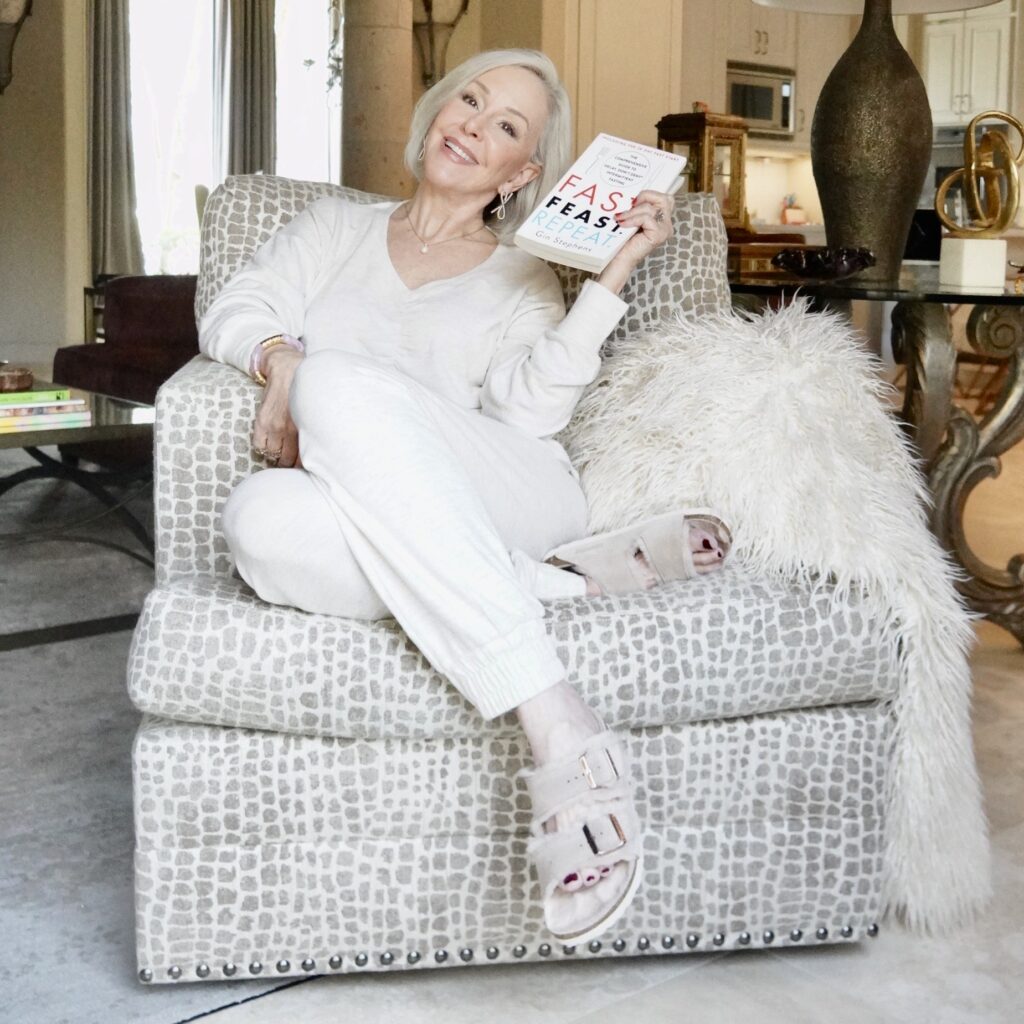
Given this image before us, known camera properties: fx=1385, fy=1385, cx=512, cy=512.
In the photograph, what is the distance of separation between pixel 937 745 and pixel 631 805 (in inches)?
18.5

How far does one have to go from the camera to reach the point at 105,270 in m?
7.52

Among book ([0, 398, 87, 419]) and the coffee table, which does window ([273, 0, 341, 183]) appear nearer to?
the coffee table

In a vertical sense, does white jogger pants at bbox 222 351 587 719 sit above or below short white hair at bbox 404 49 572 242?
below

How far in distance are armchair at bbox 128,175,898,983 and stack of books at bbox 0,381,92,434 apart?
1.36 meters

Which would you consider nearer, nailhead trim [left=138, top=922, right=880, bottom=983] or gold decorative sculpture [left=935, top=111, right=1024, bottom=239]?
nailhead trim [left=138, top=922, right=880, bottom=983]

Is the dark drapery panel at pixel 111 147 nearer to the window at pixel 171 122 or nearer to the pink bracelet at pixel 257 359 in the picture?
the window at pixel 171 122

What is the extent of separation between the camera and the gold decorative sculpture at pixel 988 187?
2799 millimetres

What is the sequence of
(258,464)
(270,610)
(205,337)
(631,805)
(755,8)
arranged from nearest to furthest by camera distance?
(631,805) < (270,610) < (258,464) < (205,337) < (755,8)

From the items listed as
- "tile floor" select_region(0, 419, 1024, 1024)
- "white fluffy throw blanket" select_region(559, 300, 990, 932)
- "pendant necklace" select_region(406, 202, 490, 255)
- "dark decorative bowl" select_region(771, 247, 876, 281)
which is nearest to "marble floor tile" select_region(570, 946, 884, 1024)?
"tile floor" select_region(0, 419, 1024, 1024)

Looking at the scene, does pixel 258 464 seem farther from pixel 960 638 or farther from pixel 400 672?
pixel 960 638

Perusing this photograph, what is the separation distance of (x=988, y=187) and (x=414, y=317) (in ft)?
4.84

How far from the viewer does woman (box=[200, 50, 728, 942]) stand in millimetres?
1417

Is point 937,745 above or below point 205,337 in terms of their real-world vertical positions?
below

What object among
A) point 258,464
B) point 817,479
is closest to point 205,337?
point 258,464
